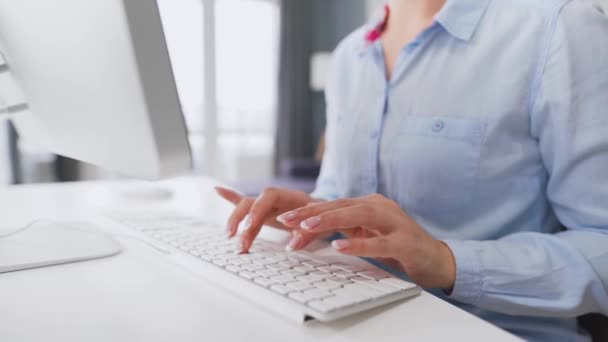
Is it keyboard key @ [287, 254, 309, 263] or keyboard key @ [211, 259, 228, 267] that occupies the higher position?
keyboard key @ [211, 259, 228, 267]

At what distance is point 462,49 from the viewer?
686 mm

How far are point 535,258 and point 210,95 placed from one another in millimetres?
3412

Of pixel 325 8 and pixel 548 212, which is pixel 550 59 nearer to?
pixel 548 212

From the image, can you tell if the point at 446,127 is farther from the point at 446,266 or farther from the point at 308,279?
the point at 308,279

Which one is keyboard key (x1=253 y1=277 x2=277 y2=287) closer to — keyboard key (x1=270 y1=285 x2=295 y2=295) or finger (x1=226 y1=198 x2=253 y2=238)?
keyboard key (x1=270 y1=285 x2=295 y2=295)

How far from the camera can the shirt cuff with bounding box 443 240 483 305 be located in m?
0.49

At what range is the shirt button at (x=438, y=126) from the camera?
0.67 metres

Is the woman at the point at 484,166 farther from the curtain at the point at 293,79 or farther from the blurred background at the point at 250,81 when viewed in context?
the curtain at the point at 293,79

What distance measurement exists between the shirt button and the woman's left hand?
23 centimetres

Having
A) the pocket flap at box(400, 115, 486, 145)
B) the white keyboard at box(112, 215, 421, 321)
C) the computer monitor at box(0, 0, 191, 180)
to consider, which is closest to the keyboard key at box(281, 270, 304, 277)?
the white keyboard at box(112, 215, 421, 321)

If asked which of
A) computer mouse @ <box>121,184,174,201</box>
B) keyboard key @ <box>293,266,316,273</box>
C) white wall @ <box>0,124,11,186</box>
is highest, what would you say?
keyboard key @ <box>293,266,316,273</box>

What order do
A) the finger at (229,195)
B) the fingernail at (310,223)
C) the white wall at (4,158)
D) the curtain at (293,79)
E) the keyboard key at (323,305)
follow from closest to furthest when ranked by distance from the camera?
the keyboard key at (323,305)
the fingernail at (310,223)
the finger at (229,195)
the white wall at (4,158)
the curtain at (293,79)

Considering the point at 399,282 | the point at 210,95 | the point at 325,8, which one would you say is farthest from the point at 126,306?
the point at 325,8

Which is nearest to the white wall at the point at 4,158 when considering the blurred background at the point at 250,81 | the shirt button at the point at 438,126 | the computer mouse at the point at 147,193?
the blurred background at the point at 250,81
